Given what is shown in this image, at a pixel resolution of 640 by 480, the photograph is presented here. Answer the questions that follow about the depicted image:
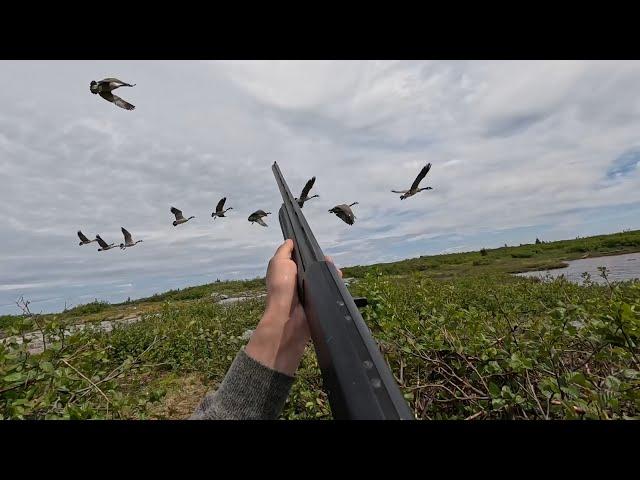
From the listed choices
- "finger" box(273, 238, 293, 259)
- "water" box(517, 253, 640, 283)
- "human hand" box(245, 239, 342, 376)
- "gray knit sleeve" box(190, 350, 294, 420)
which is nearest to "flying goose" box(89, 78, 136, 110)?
"finger" box(273, 238, 293, 259)

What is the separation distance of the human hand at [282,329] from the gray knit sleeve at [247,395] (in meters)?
0.04

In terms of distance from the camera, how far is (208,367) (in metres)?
6.39

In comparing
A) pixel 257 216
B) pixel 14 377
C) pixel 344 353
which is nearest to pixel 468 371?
pixel 344 353

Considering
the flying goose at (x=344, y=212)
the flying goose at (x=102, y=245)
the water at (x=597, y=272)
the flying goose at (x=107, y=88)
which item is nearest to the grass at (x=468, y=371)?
the flying goose at (x=344, y=212)

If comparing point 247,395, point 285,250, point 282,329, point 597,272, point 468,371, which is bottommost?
point 597,272

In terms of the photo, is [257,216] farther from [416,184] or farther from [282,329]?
[282,329]

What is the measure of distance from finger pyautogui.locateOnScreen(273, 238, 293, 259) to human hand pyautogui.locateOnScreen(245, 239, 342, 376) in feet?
0.49

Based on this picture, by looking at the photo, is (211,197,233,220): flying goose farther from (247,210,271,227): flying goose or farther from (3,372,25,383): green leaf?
(3,372,25,383): green leaf

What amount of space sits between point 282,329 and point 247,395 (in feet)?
0.91

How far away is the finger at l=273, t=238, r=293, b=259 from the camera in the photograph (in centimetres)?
183

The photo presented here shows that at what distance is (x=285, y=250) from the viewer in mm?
1882

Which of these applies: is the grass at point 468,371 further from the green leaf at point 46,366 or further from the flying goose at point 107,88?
the flying goose at point 107,88
